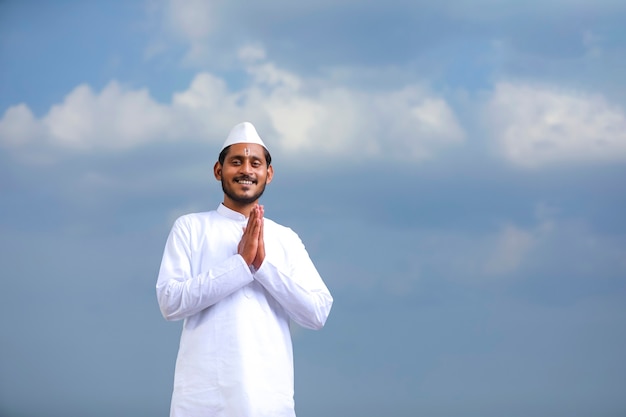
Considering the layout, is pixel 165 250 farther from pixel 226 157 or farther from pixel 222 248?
pixel 226 157

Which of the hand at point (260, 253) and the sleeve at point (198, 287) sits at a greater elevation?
the hand at point (260, 253)

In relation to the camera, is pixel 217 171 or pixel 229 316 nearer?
pixel 229 316

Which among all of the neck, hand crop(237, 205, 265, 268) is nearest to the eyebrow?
the neck

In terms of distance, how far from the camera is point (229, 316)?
3.12m

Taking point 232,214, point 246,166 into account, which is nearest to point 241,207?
point 232,214

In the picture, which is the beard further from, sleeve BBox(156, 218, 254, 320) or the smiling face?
sleeve BBox(156, 218, 254, 320)

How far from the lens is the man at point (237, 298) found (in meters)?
3.05

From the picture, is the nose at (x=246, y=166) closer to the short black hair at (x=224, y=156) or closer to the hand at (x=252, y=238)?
the short black hair at (x=224, y=156)

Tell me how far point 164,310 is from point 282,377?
1.53 ft

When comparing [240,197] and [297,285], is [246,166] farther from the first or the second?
[297,285]

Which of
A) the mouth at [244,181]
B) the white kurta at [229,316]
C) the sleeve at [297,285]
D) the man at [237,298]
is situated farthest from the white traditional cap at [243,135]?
the sleeve at [297,285]

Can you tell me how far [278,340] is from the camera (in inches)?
126

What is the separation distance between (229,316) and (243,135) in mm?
672

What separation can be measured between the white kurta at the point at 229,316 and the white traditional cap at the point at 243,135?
266 mm
